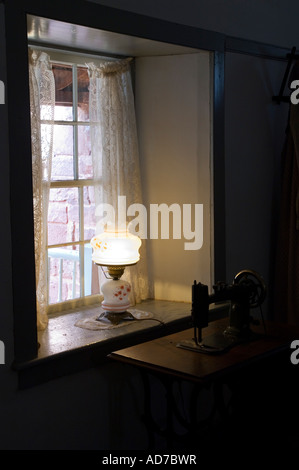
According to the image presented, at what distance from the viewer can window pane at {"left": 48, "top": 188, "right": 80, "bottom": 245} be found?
3.68 meters

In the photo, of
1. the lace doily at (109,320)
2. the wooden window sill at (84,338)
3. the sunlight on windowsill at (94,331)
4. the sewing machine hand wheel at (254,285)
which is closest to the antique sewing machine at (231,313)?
the sewing machine hand wheel at (254,285)

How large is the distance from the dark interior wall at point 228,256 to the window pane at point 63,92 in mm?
566

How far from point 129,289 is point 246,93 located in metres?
1.47

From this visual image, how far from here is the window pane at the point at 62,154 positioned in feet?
12.0

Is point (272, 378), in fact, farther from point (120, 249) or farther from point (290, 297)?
point (120, 249)

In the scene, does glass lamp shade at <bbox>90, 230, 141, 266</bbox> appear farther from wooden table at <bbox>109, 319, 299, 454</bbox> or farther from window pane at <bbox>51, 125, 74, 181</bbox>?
wooden table at <bbox>109, 319, 299, 454</bbox>

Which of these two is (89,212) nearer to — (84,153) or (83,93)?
(84,153)

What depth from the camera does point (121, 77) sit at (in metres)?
3.80

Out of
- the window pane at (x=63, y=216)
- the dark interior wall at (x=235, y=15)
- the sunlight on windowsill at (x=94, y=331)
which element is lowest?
the sunlight on windowsill at (x=94, y=331)

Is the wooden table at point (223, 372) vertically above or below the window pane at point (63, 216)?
below

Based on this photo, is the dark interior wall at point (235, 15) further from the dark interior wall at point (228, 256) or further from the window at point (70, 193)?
the window at point (70, 193)

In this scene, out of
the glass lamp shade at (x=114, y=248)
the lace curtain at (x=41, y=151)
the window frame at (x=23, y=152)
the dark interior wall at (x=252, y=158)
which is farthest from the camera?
the dark interior wall at (x=252, y=158)
